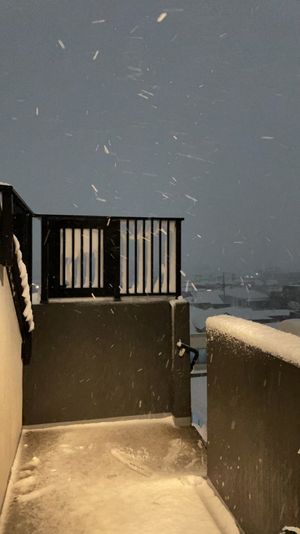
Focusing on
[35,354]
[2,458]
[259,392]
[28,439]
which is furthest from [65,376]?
[259,392]

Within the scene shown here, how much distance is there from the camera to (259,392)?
9.55 ft

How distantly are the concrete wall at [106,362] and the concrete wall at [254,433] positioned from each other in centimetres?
227

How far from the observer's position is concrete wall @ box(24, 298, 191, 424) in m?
6.08

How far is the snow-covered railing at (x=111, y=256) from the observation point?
6398mm

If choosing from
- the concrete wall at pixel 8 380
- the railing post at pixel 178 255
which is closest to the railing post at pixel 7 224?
the concrete wall at pixel 8 380

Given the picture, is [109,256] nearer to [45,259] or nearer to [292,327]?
[45,259]

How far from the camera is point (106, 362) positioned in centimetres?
627

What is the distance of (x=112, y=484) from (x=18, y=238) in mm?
3269

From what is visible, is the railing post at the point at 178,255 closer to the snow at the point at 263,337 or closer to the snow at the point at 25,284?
the snow at the point at 25,284

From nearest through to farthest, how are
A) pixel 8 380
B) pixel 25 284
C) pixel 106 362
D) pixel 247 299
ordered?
pixel 8 380 < pixel 25 284 < pixel 106 362 < pixel 247 299

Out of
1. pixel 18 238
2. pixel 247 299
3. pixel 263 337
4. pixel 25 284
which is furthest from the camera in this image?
pixel 247 299

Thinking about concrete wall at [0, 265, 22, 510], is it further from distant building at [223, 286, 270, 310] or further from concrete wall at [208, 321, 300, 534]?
distant building at [223, 286, 270, 310]

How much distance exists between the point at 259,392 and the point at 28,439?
4.02 metres

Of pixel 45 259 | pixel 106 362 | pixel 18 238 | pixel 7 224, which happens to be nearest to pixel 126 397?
pixel 106 362
